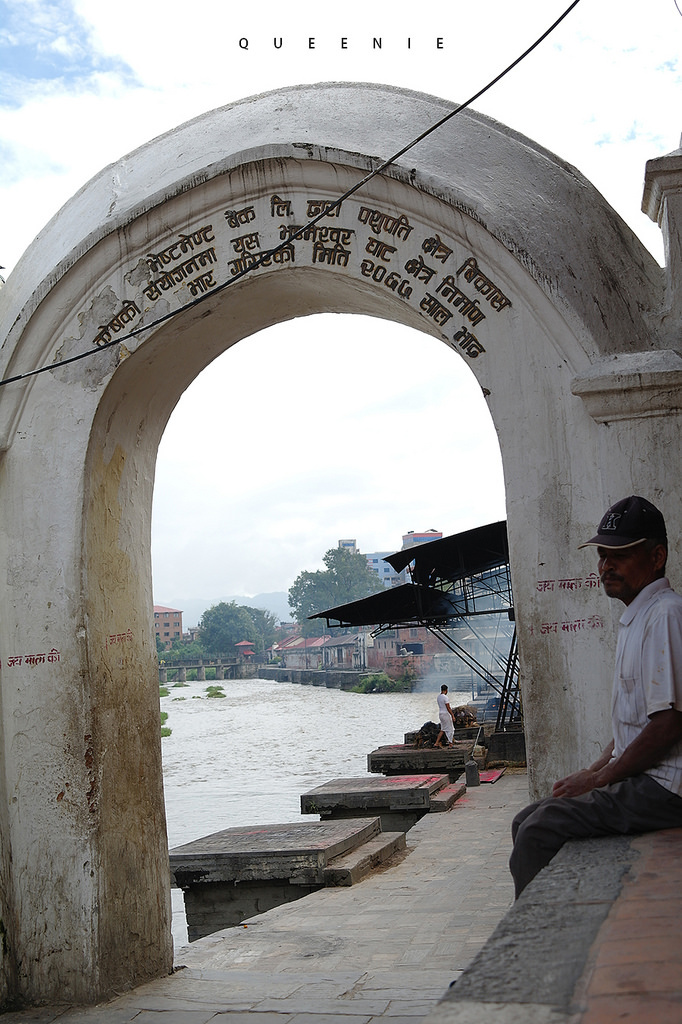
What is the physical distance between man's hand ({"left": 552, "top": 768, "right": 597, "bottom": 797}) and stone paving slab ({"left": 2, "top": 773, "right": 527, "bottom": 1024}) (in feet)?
4.89

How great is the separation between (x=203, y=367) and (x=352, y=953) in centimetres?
314

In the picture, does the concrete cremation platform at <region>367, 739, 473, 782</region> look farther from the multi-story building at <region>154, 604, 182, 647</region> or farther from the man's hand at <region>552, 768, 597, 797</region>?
the multi-story building at <region>154, 604, 182, 647</region>

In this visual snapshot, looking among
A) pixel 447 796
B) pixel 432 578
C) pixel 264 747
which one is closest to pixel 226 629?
pixel 264 747

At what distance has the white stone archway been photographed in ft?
12.3

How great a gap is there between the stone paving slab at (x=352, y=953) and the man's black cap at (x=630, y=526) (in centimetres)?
210

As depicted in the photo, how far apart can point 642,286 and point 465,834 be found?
595 centimetres

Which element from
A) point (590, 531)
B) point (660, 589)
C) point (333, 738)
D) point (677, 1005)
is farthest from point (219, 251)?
point (333, 738)

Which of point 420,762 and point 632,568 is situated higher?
point 632,568

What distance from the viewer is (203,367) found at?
5.22 meters

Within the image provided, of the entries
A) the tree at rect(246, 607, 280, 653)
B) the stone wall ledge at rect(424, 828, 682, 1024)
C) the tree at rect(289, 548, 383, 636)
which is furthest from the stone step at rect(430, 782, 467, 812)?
the tree at rect(246, 607, 280, 653)

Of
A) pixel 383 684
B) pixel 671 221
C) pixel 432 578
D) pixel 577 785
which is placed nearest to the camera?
pixel 577 785

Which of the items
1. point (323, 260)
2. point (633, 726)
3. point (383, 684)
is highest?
point (323, 260)

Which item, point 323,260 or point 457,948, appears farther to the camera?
point 457,948

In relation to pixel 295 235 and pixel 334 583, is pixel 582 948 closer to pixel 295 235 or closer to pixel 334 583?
pixel 295 235
